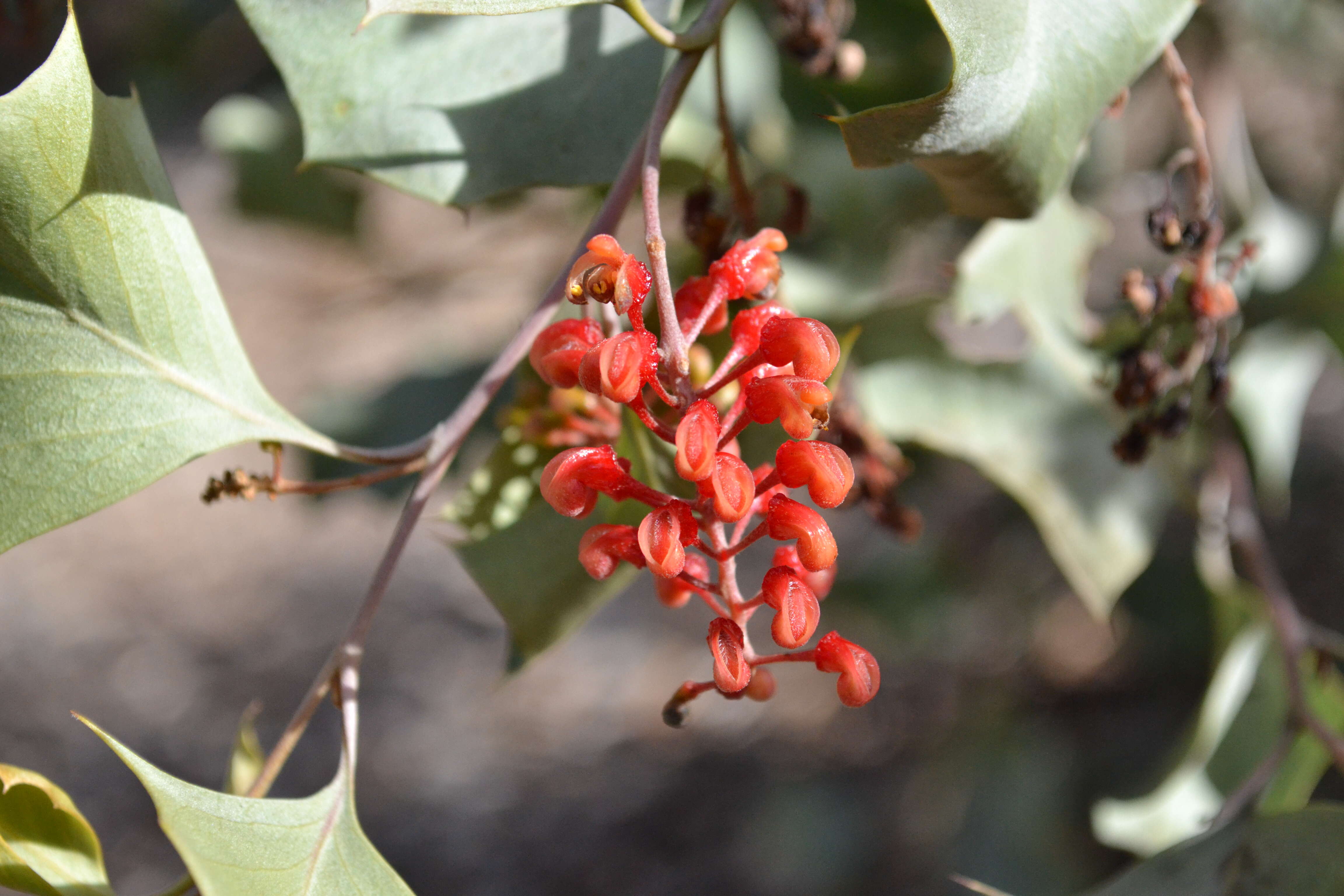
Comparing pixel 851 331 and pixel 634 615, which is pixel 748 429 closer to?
pixel 851 331

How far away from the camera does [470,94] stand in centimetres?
59

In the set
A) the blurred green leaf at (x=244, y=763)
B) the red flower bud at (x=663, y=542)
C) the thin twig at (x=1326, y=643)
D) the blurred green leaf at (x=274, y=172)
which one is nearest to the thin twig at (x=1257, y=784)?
the thin twig at (x=1326, y=643)

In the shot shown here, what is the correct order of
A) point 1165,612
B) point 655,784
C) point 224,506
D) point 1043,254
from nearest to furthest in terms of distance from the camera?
1. point 1043,254
2. point 1165,612
3. point 655,784
4. point 224,506

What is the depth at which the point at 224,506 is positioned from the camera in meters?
2.64

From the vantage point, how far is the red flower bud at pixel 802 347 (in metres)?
0.40

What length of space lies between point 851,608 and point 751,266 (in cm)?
122

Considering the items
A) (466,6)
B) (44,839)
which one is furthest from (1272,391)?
(44,839)

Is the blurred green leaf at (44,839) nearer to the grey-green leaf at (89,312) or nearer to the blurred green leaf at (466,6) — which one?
the grey-green leaf at (89,312)

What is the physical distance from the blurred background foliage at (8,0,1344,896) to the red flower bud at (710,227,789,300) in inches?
8.3

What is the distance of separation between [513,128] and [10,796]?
43 cm

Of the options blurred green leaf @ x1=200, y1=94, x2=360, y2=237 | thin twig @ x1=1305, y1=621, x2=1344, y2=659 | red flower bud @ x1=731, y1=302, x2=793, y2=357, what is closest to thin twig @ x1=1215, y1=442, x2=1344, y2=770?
thin twig @ x1=1305, y1=621, x2=1344, y2=659

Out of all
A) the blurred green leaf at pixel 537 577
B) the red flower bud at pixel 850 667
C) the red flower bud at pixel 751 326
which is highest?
the red flower bud at pixel 751 326

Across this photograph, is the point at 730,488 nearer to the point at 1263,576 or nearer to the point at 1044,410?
the point at 1044,410

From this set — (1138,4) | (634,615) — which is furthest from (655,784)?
(1138,4)
